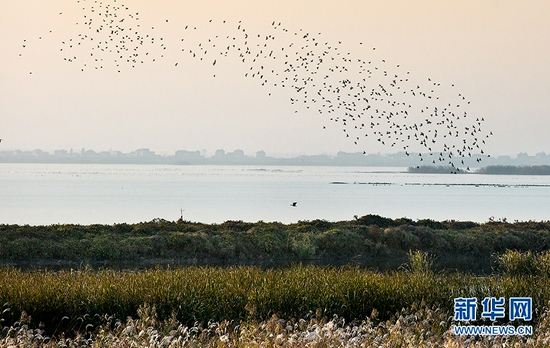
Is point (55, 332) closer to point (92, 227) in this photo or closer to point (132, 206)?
point (92, 227)

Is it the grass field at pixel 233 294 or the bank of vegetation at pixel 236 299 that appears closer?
the grass field at pixel 233 294

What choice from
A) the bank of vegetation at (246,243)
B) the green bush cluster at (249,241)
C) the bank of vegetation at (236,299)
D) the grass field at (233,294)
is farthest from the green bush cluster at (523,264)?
the green bush cluster at (249,241)

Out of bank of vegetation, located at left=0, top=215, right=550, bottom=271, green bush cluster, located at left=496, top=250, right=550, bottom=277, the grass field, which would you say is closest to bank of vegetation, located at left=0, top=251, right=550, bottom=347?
the grass field

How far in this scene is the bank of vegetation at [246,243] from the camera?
29.3 metres

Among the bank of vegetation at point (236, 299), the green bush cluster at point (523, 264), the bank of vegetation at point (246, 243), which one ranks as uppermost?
the bank of vegetation at point (236, 299)

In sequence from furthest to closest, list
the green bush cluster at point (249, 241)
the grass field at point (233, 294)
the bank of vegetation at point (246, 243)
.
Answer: the green bush cluster at point (249, 241), the bank of vegetation at point (246, 243), the grass field at point (233, 294)

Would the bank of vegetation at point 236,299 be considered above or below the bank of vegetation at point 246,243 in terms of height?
above

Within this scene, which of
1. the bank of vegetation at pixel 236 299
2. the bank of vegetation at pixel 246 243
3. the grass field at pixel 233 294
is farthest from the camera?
the bank of vegetation at pixel 246 243

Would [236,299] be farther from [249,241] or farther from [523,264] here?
[249,241]

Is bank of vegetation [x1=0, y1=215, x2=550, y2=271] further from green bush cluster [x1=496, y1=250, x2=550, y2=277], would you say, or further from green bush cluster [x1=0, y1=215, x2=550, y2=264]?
green bush cluster [x1=496, y1=250, x2=550, y2=277]

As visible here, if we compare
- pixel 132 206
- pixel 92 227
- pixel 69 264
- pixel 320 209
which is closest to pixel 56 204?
pixel 132 206

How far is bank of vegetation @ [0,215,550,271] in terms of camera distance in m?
29.3

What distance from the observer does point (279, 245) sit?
3152 cm

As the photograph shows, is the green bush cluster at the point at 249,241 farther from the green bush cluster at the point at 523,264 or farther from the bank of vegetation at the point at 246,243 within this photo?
the green bush cluster at the point at 523,264
